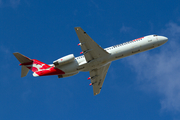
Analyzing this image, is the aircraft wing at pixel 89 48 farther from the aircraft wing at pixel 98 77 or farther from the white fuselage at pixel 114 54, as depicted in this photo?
the aircraft wing at pixel 98 77

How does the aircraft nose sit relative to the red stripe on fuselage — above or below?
above

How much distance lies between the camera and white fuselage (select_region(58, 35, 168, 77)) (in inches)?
1804

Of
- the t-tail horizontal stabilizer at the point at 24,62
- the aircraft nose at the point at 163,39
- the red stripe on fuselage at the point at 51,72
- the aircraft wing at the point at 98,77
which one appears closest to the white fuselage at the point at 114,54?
the red stripe on fuselage at the point at 51,72

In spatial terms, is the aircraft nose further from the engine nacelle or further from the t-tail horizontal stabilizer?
the t-tail horizontal stabilizer

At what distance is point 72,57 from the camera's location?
4512 centimetres

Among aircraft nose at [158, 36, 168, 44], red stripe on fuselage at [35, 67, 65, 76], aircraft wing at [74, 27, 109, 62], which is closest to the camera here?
aircraft wing at [74, 27, 109, 62]

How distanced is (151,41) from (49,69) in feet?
69.3

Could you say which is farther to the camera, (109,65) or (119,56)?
(109,65)

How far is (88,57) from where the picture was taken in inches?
1788

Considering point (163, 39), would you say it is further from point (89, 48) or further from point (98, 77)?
point (98, 77)

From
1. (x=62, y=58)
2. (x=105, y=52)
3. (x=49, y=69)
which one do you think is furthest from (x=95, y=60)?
(x=49, y=69)

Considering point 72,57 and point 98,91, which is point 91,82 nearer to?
point 98,91

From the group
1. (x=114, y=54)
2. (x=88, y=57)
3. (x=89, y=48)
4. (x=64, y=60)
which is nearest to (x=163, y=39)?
(x=114, y=54)

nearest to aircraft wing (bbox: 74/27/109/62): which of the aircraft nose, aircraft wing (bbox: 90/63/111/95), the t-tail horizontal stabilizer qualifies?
aircraft wing (bbox: 90/63/111/95)
